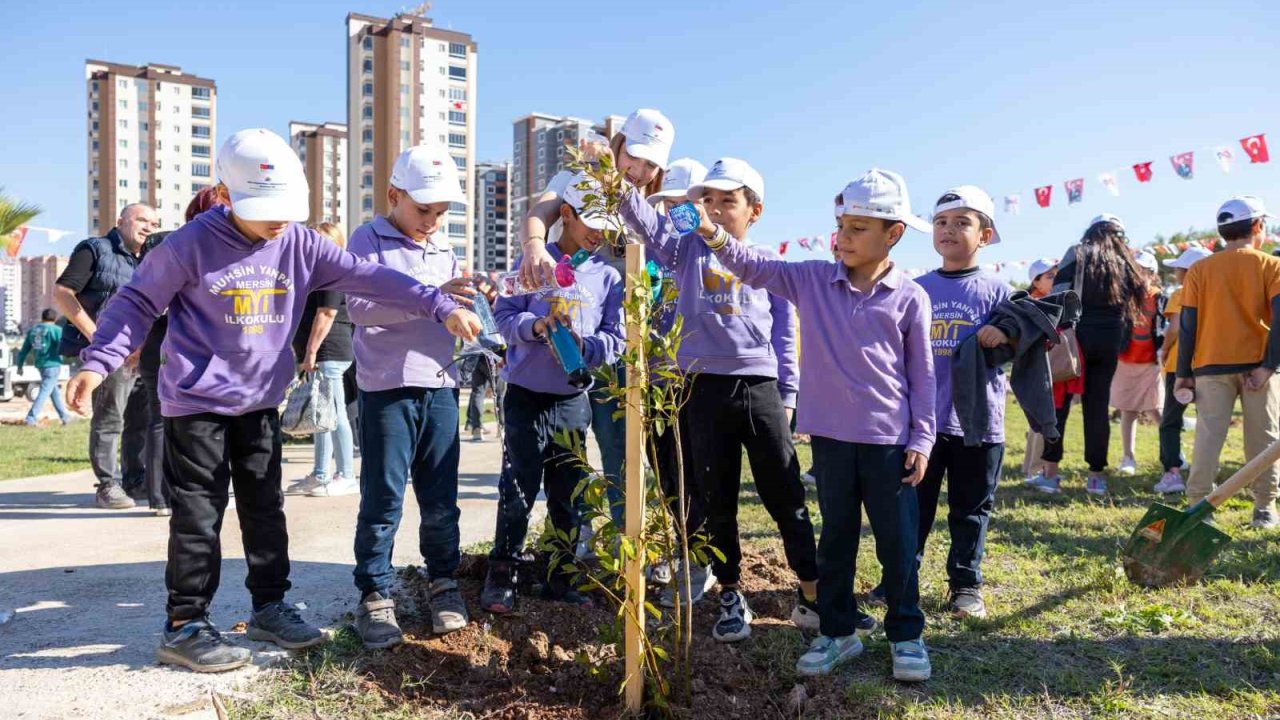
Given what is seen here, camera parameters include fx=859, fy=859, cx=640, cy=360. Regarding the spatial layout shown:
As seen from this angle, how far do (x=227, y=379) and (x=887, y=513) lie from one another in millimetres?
2441

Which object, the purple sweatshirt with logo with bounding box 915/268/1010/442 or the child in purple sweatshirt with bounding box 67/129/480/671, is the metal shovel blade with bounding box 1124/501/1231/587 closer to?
the purple sweatshirt with logo with bounding box 915/268/1010/442

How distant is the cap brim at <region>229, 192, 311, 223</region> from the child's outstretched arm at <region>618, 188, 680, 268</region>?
1147 millimetres

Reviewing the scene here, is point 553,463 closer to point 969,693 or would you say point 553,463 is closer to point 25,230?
point 969,693

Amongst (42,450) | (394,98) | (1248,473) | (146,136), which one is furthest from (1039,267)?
(146,136)

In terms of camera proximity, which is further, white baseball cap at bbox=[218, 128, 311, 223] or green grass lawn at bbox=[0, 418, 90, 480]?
green grass lawn at bbox=[0, 418, 90, 480]

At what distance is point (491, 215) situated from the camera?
83.1 metres

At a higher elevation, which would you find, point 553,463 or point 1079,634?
point 553,463

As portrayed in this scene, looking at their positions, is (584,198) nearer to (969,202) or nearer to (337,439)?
(969,202)

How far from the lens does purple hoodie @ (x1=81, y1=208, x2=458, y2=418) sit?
3008 mm

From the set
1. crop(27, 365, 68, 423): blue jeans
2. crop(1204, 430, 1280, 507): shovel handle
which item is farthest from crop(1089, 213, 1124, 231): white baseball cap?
crop(27, 365, 68, 423): blue jeans

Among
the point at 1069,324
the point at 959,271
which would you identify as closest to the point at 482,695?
the point at 959,271

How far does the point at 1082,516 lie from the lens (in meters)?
5.83

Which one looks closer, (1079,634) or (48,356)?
(1079,634)

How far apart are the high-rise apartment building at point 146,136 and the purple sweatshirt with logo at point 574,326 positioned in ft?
282
